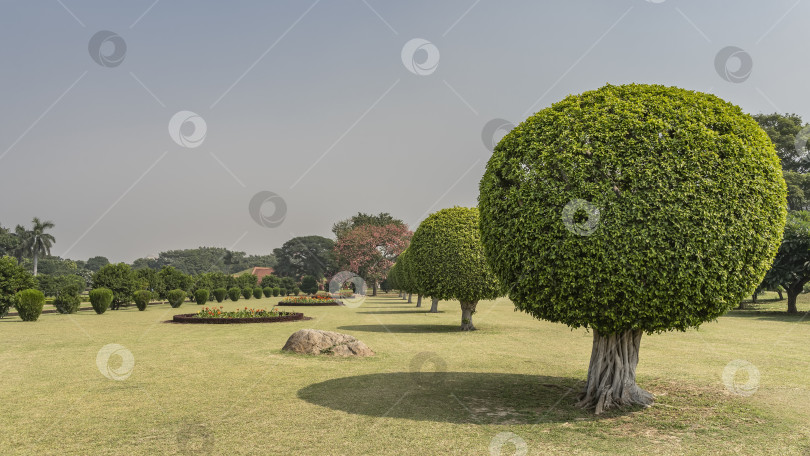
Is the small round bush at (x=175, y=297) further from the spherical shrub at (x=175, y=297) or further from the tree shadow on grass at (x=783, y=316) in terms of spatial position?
the tree shadow on grass at (x=783, y=316)

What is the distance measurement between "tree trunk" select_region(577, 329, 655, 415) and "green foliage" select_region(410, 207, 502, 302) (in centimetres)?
1034

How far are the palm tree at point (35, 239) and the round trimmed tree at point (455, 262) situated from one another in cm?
9697

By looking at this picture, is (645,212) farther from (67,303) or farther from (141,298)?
(141,298)

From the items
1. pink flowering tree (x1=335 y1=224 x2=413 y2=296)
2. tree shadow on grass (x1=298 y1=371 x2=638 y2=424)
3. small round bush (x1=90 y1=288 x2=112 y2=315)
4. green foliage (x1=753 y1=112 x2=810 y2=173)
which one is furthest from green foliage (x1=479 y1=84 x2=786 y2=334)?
green foliage (x1=753 y1=112 x2=810 y2=173)

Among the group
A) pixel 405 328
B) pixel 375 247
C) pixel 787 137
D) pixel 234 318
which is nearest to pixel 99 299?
pixel 234 318

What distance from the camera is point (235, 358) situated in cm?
1364

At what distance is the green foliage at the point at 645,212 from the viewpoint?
24.5 ft

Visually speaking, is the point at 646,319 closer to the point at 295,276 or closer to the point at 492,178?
the point at 492,178

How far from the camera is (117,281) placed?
34406 mm

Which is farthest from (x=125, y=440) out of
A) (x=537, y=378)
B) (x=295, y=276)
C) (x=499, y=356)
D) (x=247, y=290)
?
(x=295, y=276)

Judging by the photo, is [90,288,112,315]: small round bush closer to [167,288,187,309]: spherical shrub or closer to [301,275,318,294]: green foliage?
[167,288,187,309]: spherical shrub

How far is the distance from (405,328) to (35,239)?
98.2m

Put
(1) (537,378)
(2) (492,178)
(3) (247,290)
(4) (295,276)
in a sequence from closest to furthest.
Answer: (2) (492,178) < (1) (537,378) < (3) (247,290) < (4) (295,276)

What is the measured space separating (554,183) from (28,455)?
26.2ft
